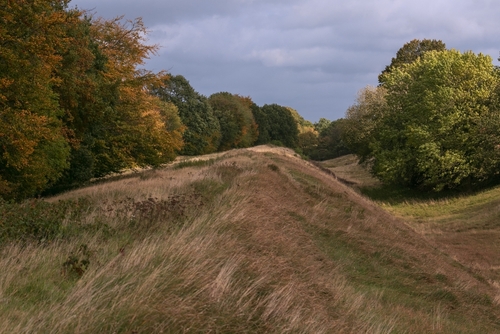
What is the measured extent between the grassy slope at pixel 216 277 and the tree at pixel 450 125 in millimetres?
29563

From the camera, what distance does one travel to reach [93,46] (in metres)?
32.6

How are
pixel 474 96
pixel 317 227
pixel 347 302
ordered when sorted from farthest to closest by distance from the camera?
pixel 474 96, pixel 317 227, pixel 347 302

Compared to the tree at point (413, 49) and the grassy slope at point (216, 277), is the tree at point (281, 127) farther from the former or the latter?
the grassy slope at point (216, 277)

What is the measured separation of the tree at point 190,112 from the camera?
75.5 meters

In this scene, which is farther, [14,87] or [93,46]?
[93,46]

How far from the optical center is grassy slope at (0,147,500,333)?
4598mm

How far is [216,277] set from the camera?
5785 mm

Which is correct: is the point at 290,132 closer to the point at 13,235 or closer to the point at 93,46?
the point at 93,46

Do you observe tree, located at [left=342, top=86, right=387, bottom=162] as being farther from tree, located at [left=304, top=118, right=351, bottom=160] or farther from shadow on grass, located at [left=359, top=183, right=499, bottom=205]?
tree, located at [left=304, top=118, right=351, bottom=160]

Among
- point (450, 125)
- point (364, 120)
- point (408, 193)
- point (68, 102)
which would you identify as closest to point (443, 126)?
point (450, 125)

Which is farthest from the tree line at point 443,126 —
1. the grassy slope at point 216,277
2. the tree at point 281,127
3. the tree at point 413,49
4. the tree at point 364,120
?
the tree at point 281,127

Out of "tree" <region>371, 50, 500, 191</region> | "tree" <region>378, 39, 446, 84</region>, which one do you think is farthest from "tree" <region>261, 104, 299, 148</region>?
"tree" <region>371, 50, 500, 191</region>

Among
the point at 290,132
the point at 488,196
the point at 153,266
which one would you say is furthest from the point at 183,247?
the point at 290,132

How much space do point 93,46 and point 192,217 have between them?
26372mm
